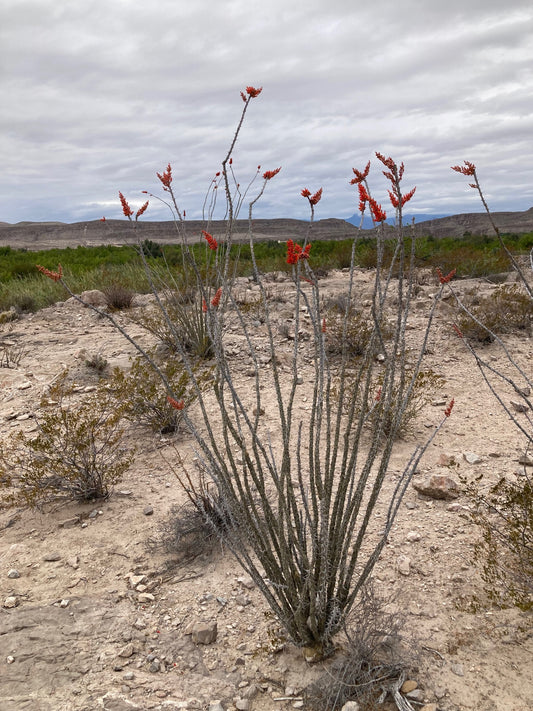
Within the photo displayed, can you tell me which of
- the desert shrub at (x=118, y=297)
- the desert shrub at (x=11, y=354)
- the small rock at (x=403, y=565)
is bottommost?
the small rock at (x=403, y=565)

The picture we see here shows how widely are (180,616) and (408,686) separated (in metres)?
1.02

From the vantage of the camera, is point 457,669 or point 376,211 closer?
point 376,211

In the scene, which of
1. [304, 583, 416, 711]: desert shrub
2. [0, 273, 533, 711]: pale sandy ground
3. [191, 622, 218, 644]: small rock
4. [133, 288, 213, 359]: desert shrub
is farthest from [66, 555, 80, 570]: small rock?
[133, 288, 213, 359]: desert shrub

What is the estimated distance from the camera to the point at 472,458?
363 centimetres

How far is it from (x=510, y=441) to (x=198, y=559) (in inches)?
94.4

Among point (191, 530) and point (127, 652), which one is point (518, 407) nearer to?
point (191, 530)

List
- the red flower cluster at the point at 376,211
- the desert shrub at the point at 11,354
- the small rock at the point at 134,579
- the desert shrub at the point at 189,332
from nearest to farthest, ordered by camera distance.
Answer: the red flower cluster at the point at 376,211, the small rock at the point at 134,579, the desert shrub at the point at 189,332, the desert shrub at the point at 11,354

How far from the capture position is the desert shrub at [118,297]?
795 cm

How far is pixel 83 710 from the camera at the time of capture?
189 centimetres

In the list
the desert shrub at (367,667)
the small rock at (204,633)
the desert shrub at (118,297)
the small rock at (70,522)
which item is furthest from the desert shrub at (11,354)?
the desert shrub at (367,667)

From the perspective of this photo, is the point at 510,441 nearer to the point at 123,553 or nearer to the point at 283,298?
the point at 123,553

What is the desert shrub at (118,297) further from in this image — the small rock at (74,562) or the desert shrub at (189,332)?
the small rock at (74,562)

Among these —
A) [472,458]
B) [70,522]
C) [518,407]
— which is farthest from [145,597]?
[518,407]

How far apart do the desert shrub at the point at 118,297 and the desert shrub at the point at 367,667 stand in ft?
21.6
